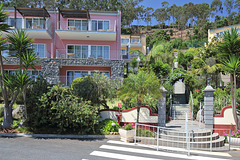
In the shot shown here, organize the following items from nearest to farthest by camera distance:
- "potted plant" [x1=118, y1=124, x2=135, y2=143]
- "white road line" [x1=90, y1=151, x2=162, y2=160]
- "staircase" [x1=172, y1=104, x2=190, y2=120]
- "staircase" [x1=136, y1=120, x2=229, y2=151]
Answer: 1. "white road line" [x1=90, y1=151, x2=162, y2=160]
2. "staircase" [x1=136, y1=120, x2=229, y2=151]
3. "potted plant" [x1=118, y1=124, x2=135, y2=143]
4. "staircase" [x1=172, y1=104, x2=190, y2=120]

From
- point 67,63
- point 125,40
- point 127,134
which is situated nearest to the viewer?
point 127,134

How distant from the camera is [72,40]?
2603 cm

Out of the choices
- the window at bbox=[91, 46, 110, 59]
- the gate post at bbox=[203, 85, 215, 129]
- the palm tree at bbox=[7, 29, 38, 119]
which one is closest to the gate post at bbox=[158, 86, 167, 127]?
the gate post at bbox=[203, 85, 215, 129]

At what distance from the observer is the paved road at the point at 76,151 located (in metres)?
8.75

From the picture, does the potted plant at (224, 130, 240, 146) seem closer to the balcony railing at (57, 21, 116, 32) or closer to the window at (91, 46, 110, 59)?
the window at (91, 46, 110, 59)

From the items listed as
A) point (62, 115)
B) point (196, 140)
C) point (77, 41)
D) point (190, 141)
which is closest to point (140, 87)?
point (190, 141)

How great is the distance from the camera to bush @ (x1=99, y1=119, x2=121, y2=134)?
1304cm

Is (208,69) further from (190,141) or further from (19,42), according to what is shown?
(19,42)

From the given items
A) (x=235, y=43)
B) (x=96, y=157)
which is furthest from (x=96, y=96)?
(x=235, y=43)

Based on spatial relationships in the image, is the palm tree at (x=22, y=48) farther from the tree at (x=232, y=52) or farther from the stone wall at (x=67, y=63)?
the tree at (x=232, y=52)

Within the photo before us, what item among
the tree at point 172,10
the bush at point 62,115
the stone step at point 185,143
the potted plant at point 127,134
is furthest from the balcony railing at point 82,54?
the tree at point 172,10

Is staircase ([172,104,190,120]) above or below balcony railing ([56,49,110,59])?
below

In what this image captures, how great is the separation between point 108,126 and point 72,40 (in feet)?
51.9

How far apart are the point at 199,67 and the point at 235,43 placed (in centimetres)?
899
